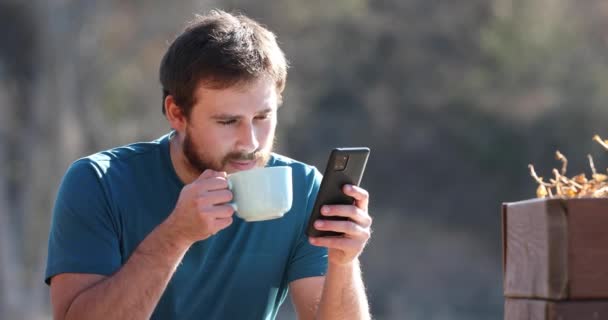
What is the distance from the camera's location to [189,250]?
7.84ft

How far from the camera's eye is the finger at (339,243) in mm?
1967

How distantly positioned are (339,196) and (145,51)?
1075cm

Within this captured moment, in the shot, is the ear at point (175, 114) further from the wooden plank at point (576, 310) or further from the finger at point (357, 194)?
the wooden plank at point (576, 310)

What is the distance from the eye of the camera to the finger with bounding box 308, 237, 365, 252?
1967mm

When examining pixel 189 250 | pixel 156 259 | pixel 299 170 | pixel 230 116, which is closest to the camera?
pixel 156 259

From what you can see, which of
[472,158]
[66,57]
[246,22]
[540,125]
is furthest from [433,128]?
[246,22]

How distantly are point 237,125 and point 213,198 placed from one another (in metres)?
0.37

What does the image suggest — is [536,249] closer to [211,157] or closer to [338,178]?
[338,178]

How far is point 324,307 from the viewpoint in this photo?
87.4 inches

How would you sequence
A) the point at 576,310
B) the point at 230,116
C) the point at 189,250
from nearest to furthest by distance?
the point at 576,310 → the point at 230,116 → the point at 189,250

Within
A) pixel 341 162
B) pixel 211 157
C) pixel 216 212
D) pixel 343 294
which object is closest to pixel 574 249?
pixel 341 162

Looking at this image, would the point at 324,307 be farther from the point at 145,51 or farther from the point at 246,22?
the point at 145,51

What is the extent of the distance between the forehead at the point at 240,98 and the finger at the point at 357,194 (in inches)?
15.6

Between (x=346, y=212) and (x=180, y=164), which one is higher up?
(x=180, y=164)
